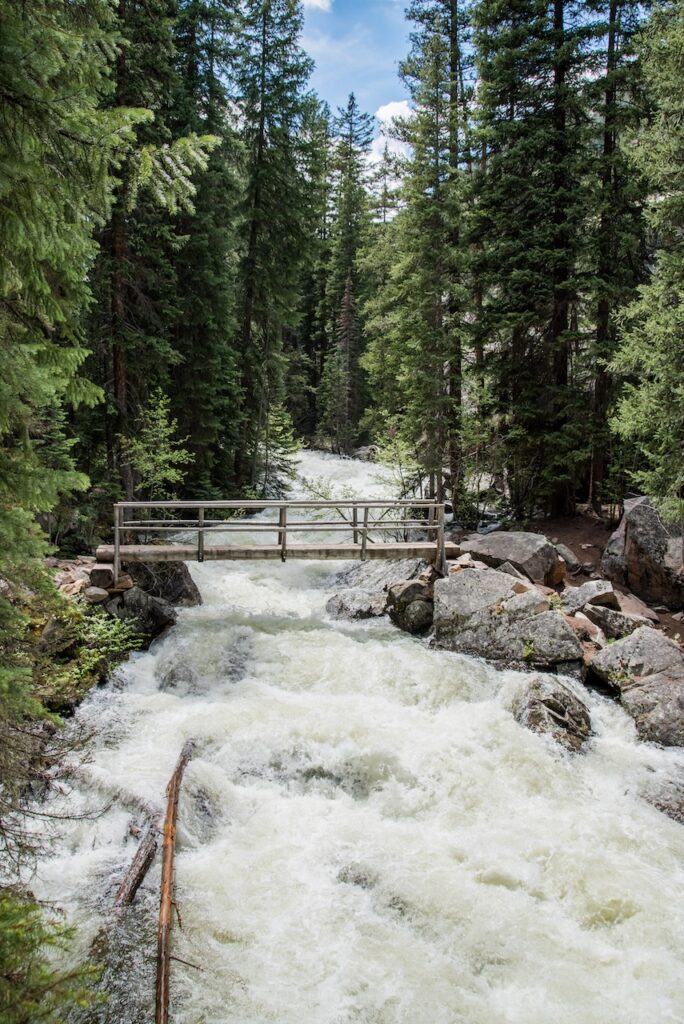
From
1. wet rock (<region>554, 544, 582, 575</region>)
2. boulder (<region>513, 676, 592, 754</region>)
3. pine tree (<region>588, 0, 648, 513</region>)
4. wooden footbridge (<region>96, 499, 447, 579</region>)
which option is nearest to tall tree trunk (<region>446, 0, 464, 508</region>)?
pine tree (<region>588, 0, 648, 513</region>)

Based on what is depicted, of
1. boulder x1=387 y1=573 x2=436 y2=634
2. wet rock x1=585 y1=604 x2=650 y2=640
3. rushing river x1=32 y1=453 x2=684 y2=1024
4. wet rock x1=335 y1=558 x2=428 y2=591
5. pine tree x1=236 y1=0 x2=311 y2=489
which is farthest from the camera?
pine tree x1=236 y1=0 x2=311 y2=489

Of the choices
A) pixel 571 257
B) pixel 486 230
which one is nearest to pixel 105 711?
pixel 571 257

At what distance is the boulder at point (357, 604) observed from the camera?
12102 millimetres

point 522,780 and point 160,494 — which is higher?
point 160,494

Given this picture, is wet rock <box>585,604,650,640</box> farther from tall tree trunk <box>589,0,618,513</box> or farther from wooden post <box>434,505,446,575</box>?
tall tree trunk <box>589,0,618,513</box>

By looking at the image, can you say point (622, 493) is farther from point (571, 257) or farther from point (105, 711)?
point (105, 711)

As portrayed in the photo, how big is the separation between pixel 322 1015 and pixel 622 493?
14.0 metres

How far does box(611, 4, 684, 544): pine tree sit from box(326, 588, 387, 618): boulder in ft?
17.7

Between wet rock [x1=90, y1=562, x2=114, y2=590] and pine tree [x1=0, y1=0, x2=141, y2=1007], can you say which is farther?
wet rock [x1=90, y1=562, x2=114, y2=590]

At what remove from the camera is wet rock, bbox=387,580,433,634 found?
11219 mm

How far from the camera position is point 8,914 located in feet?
8.25

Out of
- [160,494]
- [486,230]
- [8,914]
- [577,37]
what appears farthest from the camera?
[486,230]

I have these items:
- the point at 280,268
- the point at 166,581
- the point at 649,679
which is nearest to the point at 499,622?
the point at 649,679

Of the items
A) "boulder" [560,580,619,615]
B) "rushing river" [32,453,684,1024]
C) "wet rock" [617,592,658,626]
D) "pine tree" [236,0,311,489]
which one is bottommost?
"rushing river" [32,453,684,1024]
